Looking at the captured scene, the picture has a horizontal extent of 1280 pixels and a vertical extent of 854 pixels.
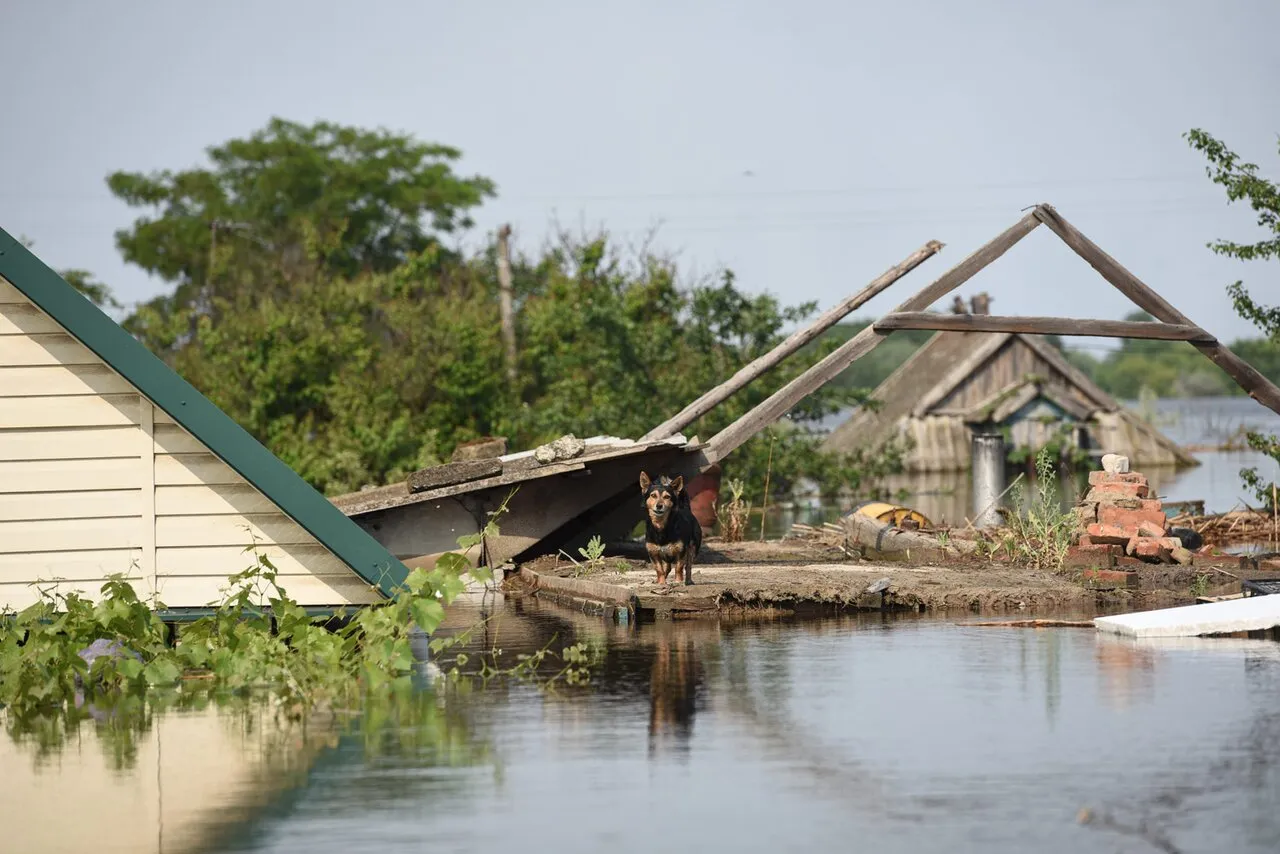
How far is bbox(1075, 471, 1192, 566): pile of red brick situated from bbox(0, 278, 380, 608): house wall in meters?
8.44

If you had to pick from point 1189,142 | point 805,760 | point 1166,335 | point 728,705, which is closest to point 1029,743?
point 805,760

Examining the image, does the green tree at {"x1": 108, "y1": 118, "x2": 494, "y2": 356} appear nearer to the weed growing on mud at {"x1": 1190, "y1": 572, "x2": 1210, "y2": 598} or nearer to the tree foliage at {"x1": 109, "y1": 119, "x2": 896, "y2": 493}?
the tree foliage at {"x1": 109, "y1": 119, "x2": 896, "y2": 493}

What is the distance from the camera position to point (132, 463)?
1136cm

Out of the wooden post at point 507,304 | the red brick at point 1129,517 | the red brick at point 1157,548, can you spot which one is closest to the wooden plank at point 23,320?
the red brick at point 1129,517

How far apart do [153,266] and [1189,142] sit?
5402cm

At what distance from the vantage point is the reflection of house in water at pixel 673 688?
9125mm

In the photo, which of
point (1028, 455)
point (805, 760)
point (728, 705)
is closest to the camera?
point (805, 760)

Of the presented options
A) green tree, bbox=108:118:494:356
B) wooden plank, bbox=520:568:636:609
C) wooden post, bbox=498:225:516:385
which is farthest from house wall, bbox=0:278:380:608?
green tree, bbox=108:118:494:356

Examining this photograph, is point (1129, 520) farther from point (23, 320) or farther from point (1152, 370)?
point (1152, 370)

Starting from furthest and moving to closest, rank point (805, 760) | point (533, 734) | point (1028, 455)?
point (1028, 455) < point (533, 734) < point (805, 760)

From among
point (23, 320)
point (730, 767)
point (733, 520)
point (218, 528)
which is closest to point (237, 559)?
point (218, 528)

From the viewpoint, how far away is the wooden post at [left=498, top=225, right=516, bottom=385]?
115 feet

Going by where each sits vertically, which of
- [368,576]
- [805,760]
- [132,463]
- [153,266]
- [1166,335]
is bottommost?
[805,760]

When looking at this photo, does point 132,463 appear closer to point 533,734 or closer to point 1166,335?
point 533,734
